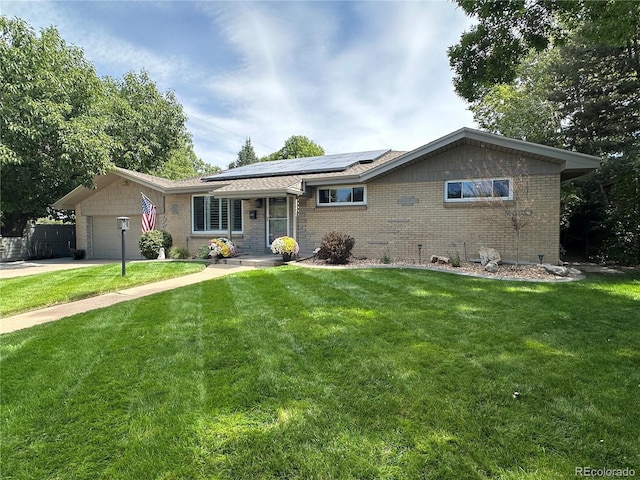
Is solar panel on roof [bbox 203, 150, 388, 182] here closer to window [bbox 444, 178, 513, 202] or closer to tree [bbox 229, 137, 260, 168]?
window [bbox 444, 178, 513, 202]

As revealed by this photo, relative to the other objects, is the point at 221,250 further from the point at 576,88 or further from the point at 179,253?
the point at 576,88

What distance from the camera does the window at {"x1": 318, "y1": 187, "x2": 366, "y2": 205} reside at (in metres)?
12.2

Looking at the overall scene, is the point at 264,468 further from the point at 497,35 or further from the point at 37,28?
the point at 37,28

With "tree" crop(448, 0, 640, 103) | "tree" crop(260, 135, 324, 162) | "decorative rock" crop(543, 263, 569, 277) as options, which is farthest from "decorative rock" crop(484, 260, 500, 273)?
"tree" crop(260, 135, 324, 162)

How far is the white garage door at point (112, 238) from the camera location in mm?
16328

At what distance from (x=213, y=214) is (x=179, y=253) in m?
2.15

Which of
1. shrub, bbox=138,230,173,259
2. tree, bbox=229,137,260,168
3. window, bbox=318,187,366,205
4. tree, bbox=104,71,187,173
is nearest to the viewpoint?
window, bbox=318,187,366,205

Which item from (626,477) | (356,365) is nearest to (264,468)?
(356,365)

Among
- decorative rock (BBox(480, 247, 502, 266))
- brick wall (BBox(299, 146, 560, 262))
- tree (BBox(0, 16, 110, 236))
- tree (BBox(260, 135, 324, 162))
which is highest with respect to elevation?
tree (BBox(260, 135, 324, 162))

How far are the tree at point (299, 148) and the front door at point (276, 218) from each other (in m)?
28.5

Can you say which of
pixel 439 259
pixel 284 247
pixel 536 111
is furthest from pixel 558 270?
pixel 536 111

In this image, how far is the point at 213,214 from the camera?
14578 mm

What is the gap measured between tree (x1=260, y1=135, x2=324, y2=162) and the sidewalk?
111 feet

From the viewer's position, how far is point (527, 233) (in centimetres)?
986
